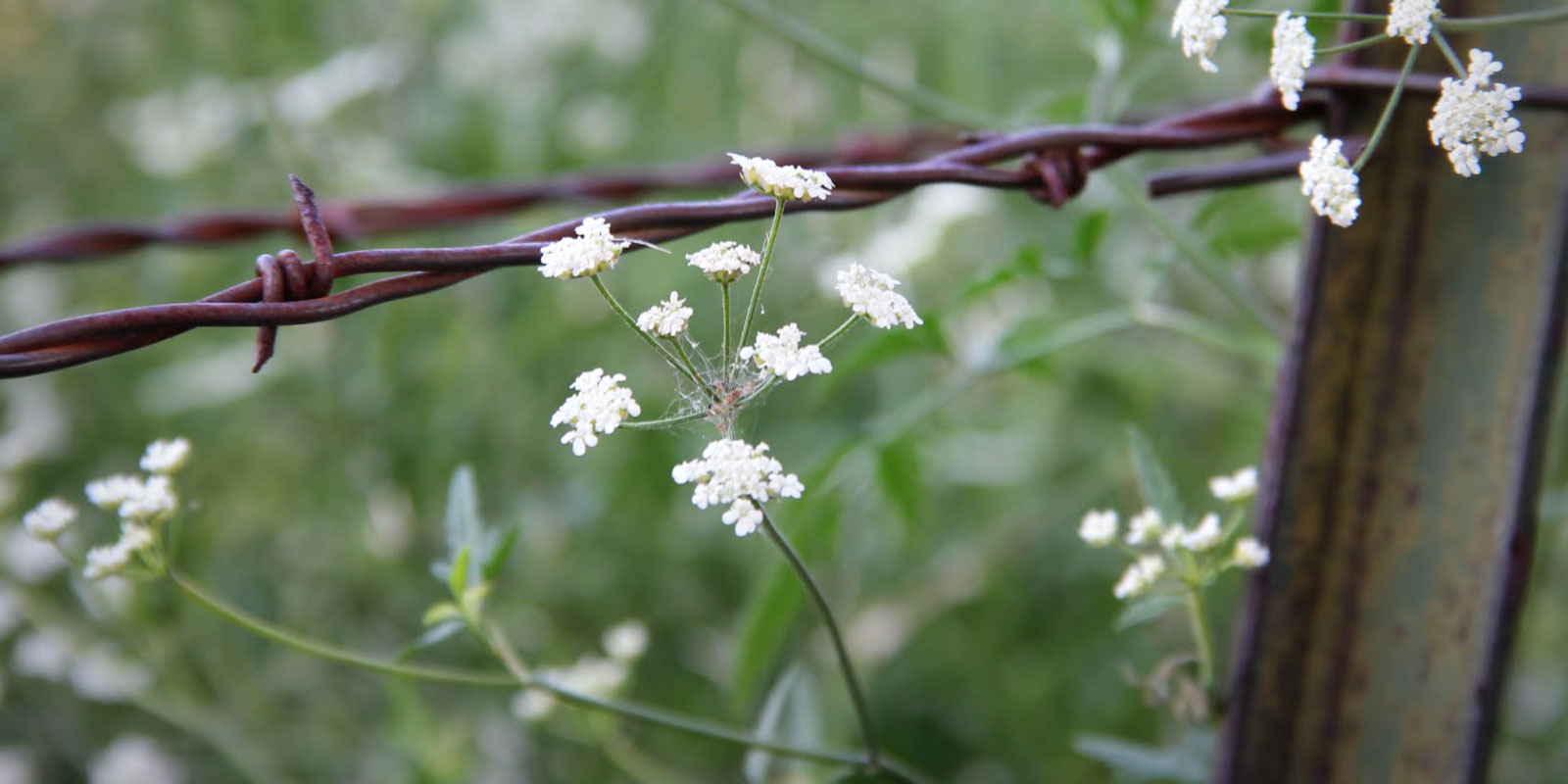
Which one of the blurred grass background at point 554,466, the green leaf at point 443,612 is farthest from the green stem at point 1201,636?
the blurred grass background at point 554,466

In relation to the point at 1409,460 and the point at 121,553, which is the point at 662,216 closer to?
the point at 121,553

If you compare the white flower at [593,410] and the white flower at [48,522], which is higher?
the white flower at [593,410]

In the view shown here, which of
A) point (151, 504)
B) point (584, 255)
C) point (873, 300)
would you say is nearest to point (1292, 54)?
point (873, 300)

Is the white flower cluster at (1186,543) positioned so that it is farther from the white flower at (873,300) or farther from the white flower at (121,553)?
the white flower at (121,553)

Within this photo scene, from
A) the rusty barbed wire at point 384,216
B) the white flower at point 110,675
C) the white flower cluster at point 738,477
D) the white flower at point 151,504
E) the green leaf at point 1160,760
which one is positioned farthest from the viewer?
the white flower at point 110,675

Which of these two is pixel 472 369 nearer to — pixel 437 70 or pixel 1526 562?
pixel 437 70
